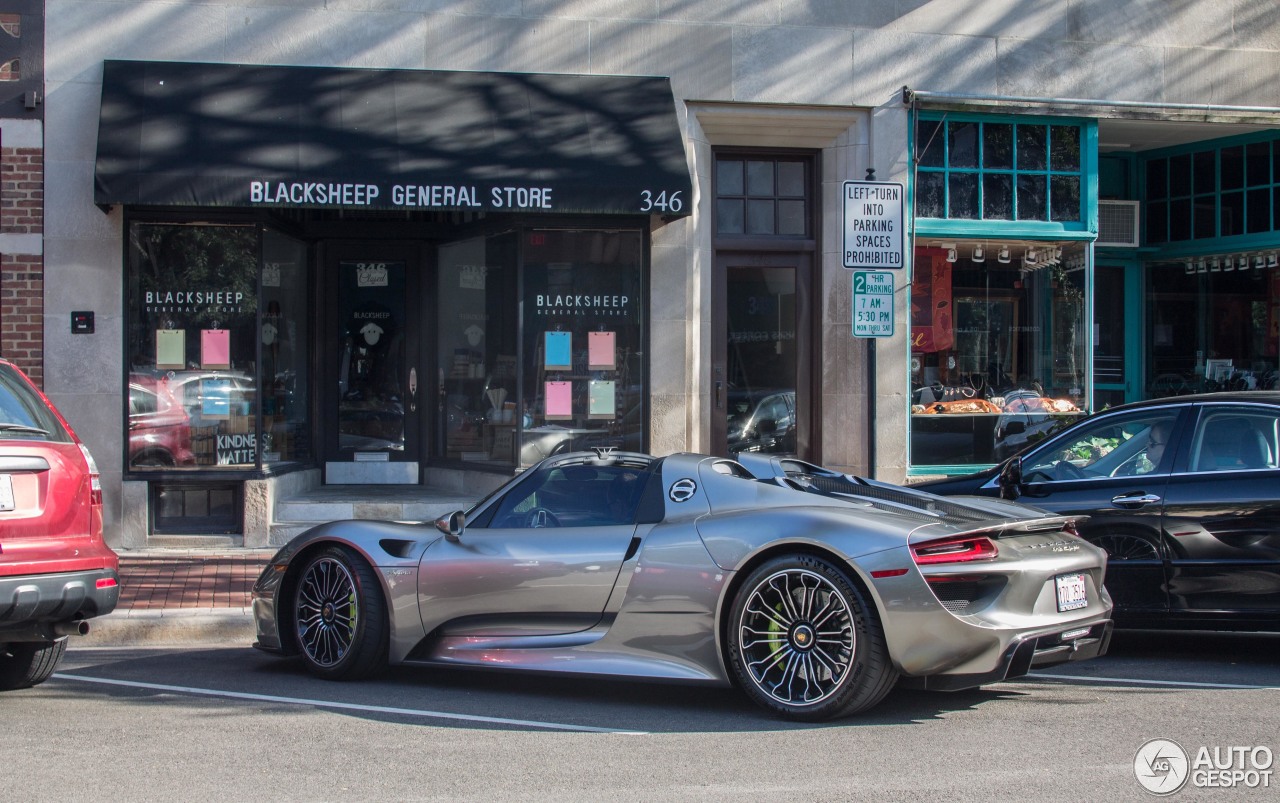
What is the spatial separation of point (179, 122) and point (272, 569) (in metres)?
5.62

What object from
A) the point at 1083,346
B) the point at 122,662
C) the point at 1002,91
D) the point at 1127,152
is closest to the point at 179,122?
the point at 122,662

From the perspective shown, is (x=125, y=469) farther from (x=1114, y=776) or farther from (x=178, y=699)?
(x=1114, y=776)

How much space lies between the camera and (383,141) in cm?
1108

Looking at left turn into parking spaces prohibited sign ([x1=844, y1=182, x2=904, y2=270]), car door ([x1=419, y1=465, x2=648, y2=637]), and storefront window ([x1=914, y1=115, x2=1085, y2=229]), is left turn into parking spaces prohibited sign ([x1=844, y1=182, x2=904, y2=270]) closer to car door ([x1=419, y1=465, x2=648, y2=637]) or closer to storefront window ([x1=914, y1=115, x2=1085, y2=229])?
storefront window ([x1=914, y1=115, x2=1085, y2=229])

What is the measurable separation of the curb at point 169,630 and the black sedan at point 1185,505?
5.07m

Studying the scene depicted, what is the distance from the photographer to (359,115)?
11.2 metres

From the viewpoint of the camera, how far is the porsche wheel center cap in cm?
555

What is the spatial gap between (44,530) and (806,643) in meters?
3.56

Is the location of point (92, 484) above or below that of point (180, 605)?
above

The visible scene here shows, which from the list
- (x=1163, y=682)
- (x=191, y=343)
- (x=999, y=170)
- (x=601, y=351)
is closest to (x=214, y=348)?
(x=191, y=343)

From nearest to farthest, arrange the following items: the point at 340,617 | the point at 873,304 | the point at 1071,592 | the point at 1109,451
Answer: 1. the point at 1071,592
2. the point at 340,617
3. the point at 1109,451
4. the point at 873,304

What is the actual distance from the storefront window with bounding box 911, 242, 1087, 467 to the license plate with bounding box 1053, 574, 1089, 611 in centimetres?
676

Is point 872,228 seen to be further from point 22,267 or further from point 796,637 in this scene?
point 22,267

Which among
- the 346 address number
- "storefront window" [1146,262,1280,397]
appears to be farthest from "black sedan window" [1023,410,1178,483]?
"storefront window" [1146,262,1280,397]
